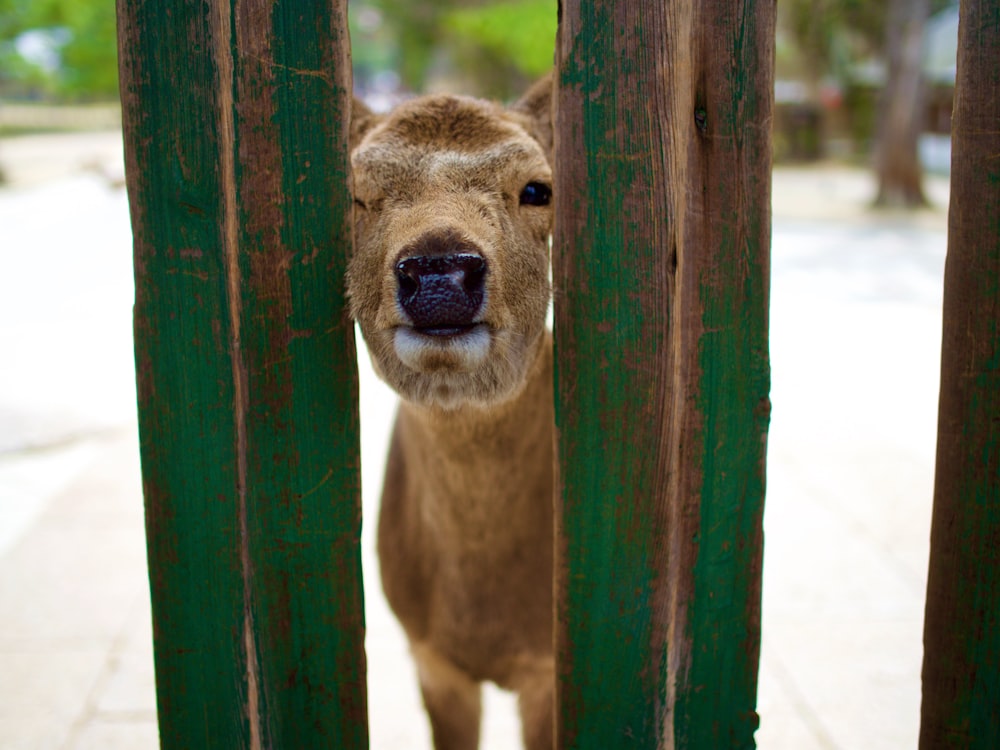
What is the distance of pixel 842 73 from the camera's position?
37.1 metres

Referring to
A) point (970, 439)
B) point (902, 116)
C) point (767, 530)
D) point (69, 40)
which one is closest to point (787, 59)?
point (902, 116)

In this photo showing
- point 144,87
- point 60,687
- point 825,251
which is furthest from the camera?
point 825,251

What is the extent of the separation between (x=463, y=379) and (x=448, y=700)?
4.89 feet

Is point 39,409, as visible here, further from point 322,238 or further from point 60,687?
point 322,238

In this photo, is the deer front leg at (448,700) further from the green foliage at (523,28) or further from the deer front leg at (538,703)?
the green foliage at (523,28)

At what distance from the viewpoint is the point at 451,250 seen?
6.35ft

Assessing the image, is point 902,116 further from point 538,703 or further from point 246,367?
point 246,367

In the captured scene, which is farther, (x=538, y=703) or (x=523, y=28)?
(x=523, y=28)

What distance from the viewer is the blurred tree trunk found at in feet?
64.1

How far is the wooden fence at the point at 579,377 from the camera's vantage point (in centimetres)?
175

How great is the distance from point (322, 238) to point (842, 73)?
3993 cm

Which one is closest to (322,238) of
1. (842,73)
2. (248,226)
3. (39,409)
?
(248,226)

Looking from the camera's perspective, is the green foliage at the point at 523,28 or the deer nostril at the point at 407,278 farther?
the green foliage at the point at 523,28

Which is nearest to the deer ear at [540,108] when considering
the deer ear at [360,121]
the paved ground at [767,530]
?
the deer ear at [360,121]
